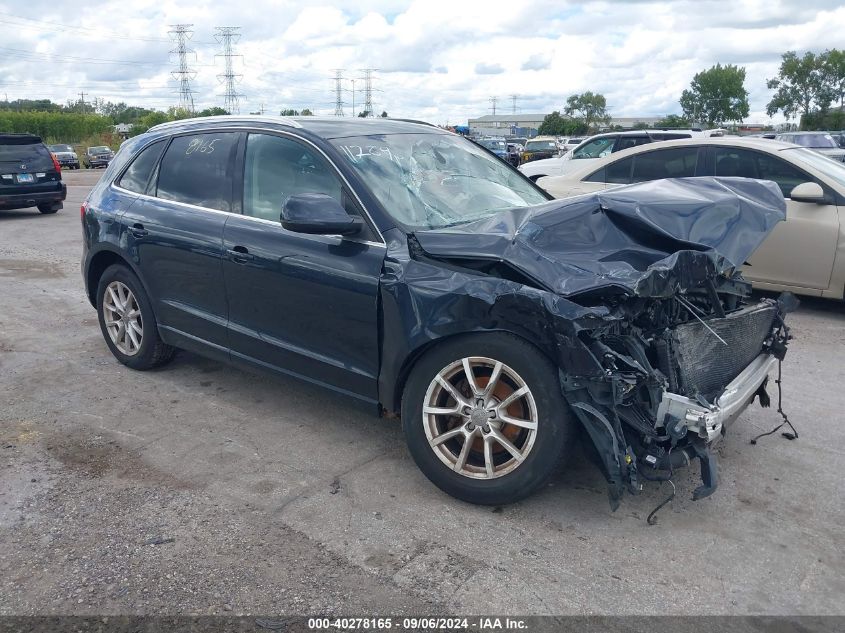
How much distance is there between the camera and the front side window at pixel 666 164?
830 cm

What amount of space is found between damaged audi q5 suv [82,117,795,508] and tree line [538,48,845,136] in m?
71.5

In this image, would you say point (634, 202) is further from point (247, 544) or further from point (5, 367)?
point (5, 367)

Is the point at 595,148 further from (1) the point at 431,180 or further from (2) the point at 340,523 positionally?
(2) the point at 340,523

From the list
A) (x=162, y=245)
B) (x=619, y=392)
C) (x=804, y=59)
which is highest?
(x=804, y=59)

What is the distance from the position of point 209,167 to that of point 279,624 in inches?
124

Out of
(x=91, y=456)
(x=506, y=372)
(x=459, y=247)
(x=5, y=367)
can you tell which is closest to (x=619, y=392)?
(x=506, y=372)

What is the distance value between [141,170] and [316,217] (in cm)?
234

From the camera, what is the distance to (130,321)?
5.66 metres

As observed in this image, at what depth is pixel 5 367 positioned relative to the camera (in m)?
5.88

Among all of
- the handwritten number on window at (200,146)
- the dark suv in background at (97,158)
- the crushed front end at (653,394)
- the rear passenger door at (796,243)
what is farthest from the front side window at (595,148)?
the dark suv in background at (97,158)

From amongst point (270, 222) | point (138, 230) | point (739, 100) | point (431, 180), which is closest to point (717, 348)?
point (431, 180)

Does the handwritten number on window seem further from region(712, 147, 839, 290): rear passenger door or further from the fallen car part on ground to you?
region(712, 147, 839, 290): rear passenger door

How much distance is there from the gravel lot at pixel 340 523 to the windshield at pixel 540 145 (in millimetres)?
29587

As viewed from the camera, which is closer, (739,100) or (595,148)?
(595,148)
